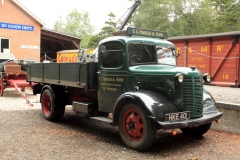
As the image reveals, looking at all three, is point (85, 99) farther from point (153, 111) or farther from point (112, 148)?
point (153, 111)

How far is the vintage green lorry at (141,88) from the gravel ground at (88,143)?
1.11ft

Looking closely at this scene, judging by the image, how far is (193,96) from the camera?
519 centimetres

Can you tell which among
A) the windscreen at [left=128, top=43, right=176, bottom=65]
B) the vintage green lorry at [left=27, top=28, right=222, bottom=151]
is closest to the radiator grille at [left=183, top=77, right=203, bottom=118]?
the vintage green lorry at [left=27, top=28, right=222, bottom=151]

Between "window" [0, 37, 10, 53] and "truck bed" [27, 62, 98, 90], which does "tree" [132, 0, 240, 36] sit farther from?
"truck bed" [27, 62, 98, 90]

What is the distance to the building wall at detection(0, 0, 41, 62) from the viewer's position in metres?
20.9

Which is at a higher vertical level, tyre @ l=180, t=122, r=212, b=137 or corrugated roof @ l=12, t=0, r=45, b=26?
corrugated roof @ l=12, t=0, r=45, b=26

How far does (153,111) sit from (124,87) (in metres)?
1.09

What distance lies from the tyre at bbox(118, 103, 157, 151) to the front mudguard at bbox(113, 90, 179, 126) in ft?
0.46

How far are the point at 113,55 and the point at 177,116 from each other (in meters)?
1.92

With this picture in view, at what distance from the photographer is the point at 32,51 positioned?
22.3m

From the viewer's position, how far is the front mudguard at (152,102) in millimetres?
4805

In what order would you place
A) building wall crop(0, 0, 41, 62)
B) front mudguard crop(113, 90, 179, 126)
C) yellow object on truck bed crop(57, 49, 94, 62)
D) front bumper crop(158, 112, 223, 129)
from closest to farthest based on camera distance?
front bumper crop(158, 112, 223, 129) < front mudguard crop(113, 90, 179, 126) < yellow object on truck bed crop(57, 49, 94, 62) < building wall crop(0, 0, 41, 62)

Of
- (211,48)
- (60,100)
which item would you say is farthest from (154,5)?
(60,100)

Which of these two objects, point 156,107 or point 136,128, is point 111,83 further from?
point 156,107
